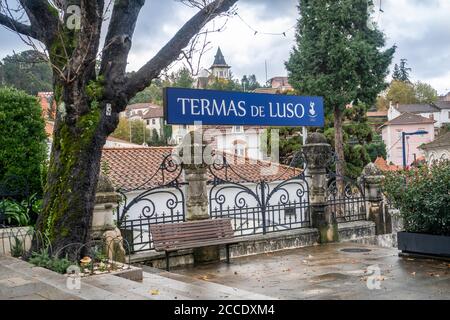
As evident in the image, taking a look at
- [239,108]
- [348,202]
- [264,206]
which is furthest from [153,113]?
[239,108]

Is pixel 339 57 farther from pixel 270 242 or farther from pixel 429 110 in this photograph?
pixel 429 110

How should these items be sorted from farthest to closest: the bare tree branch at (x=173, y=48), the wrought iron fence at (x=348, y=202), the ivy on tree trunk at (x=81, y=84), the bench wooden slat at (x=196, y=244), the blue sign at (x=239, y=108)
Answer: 1. the wrought iron fence at (x=348, y=202)
2. the blue sign at (x=239, y=108)
3. the bench wooden slat at (x=196, y=244)
4. the bare tree branch at (x=173, y=48)
5. the ivy on tree trunk at (x=81, y=84)

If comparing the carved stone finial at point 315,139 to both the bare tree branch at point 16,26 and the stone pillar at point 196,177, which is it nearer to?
the stone pillar at point 196,177

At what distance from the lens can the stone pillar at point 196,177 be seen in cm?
924

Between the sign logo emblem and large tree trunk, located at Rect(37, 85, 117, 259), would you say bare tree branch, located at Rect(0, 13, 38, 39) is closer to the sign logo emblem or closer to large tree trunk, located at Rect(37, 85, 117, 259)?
large tree trunk, located at Rect(37, 85, 117, 259)

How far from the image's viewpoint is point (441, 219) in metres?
8.42

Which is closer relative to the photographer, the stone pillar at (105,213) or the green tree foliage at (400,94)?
the stone pillar at (105,213)

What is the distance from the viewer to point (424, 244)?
879 centimetres

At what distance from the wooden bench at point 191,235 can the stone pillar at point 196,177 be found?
357 mm

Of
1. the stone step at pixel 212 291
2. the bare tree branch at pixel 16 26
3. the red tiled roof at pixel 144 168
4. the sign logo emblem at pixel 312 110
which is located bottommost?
the stone step at pixel 212 291

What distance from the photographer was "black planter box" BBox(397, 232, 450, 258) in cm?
846

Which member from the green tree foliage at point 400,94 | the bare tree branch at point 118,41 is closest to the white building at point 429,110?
the green tree foliage at point 400,94
